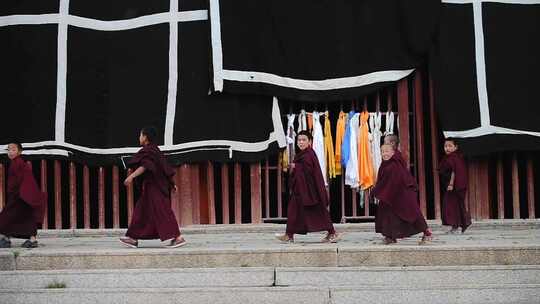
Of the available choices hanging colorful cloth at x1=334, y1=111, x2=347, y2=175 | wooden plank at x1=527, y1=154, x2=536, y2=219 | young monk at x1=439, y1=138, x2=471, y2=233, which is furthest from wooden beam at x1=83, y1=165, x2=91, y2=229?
wooden plank at x1=527, y1=154, x2=536, y2=219

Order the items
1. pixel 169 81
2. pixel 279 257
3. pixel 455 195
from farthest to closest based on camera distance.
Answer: pixel 169 81
pixel 455 195
pixel 279 257

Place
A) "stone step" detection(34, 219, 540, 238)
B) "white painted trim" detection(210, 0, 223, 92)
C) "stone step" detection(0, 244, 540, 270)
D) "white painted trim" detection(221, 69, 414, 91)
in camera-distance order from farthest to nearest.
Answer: "white painted trim" detection(221, 69, 414, 91), "stone step" detection(34, 219, 540, 238), "white painted trim" detection(210, 0, 223, 92), "stone step" detection(0, 244, 540, 270)

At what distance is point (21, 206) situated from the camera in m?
10.8

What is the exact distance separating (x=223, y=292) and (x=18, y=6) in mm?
6186

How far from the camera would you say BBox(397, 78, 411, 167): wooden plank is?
12875 mm

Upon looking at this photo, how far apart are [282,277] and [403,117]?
479 centimetres

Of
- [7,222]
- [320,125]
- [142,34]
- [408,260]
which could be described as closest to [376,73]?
[320,125]

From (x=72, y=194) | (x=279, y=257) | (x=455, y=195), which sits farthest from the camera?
(x=72, y=194)

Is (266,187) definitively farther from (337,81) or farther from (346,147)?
(337,81)

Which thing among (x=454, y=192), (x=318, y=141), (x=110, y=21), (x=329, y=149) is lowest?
(x=454, y=192)

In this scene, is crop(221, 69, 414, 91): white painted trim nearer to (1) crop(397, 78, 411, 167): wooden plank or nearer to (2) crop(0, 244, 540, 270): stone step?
(1) crop(397, 78, 411, 167): wooden plank

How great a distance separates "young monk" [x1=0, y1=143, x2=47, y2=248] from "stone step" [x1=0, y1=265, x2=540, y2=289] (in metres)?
1.87

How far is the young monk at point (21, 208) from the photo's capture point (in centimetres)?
1076

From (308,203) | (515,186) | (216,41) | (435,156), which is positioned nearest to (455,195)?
(435,156)
